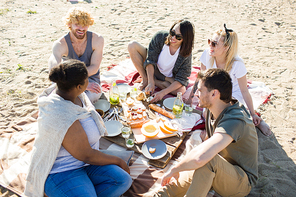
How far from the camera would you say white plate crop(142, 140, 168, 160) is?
2.71m

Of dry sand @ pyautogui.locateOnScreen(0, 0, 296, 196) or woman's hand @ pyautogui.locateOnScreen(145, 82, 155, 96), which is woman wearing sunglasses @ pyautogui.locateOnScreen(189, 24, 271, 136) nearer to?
dry sand @ pyautogui.locateOnScreen(0, 0, 296, 196)

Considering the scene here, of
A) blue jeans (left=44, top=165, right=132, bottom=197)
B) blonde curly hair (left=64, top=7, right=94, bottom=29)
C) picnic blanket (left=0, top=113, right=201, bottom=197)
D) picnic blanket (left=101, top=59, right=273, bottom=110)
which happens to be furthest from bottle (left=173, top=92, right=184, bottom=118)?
blonde curly hair (left=64, top=7, right=94, bottom=29)

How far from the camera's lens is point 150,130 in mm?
2982

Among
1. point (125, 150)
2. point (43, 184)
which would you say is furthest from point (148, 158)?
point (43, 184)

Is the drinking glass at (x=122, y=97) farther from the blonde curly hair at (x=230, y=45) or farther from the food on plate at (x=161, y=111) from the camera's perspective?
the blonde curly hair at (x=230, y=45)

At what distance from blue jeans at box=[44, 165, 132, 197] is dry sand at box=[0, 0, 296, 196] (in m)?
→ 1.00

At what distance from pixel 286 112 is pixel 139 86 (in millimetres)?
3031

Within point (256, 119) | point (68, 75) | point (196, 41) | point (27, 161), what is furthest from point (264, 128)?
point (196, 41)

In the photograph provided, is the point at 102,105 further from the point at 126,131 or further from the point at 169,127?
the point at 169,127

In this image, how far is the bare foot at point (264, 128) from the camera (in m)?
3.65

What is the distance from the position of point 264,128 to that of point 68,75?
3.36m

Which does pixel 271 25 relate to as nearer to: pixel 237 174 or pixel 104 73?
pixel 104 73

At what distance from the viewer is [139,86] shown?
4402 millimetres

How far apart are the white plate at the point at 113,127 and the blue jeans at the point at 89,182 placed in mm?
639
